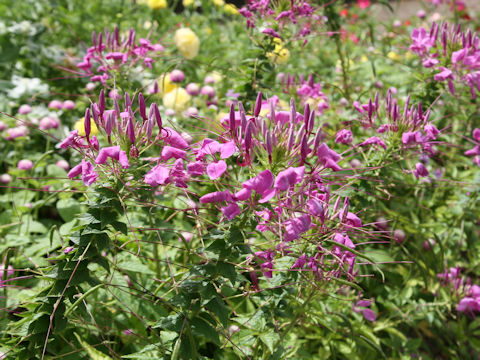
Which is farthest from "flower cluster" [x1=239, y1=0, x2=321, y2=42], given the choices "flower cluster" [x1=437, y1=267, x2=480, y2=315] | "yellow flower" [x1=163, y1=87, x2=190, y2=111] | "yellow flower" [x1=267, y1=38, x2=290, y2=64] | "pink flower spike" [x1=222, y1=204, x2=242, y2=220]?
"flower cluster" [x1=437, y1=267, x2=480, y2=315]

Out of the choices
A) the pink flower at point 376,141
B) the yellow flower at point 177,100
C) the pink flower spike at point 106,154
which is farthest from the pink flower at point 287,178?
the yellow flower at point 177,100

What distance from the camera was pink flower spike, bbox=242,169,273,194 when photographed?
2.82 feet

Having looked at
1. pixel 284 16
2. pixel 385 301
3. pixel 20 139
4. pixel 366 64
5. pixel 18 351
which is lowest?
pixel 385 301

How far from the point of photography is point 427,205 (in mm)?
2244

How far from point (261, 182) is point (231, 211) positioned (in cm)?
10

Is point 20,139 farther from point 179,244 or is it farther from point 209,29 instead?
point 209,29

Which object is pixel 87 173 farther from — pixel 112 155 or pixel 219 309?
pixel 219 309

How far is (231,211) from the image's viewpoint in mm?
909

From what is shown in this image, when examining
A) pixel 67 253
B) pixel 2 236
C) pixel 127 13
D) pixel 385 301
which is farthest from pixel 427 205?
pixel 127 13

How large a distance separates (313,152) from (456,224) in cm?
151

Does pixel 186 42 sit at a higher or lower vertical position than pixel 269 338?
higher

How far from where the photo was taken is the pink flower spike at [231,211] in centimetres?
90

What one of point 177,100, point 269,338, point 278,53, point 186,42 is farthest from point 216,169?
point 186,42

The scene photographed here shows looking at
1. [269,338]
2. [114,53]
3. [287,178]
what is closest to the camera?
[287,178]
